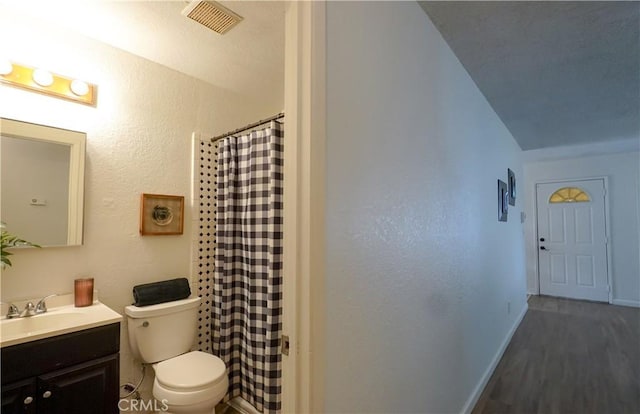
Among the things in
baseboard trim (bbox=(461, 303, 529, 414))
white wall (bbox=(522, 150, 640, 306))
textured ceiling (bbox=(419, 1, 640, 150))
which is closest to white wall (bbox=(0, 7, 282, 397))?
textured ceiling (bbox=(419, 1, 640, 150))

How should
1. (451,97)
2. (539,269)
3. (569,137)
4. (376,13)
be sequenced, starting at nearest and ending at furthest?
(376,13)
(451,97)
(569,137)
(539,269)

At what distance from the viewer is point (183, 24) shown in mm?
1723

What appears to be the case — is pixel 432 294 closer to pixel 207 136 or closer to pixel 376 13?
pixel 376 13

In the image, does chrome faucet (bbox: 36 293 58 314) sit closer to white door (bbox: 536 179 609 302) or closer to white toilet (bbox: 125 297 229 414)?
white toilet (bbox: 125 297 229 414)

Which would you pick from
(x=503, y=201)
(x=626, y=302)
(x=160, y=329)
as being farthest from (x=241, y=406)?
(x=626, y=302)

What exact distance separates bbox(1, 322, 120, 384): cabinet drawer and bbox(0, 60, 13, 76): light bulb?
133 cm

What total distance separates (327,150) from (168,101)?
1741 mm

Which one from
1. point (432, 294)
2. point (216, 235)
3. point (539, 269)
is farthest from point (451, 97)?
point (539, 269)

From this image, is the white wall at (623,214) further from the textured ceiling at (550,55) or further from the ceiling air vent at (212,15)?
the ceiling air vent at (212,15)

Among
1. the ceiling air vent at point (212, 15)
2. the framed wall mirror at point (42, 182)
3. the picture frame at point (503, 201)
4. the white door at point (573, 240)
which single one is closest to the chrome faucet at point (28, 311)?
the framed wall mirror at point (42, 182)

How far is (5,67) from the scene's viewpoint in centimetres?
154

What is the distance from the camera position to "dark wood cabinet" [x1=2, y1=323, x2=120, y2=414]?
4.14ft

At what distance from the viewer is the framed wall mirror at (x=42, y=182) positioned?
5.21 ft

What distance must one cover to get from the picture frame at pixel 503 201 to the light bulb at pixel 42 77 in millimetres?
3456
